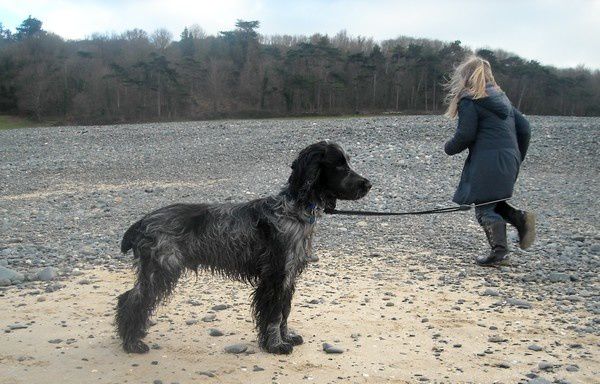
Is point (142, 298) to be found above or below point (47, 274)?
above

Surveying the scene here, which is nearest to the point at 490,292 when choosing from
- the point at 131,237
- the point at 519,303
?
A: the point at 519,303

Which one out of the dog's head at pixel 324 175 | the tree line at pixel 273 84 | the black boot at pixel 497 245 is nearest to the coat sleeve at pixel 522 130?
the black boot at pixel 497 245

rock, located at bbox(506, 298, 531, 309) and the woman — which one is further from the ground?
the woman

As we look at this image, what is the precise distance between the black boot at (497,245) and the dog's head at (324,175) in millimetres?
3431

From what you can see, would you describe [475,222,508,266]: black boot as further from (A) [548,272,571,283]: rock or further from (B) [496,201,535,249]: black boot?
(A) [548,272,571,283]: rock

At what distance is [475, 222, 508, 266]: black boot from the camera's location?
27.2ft

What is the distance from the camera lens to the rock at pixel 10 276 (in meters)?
7.61

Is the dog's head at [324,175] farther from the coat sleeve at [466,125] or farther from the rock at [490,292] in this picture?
the coat sleeve at [466,125]

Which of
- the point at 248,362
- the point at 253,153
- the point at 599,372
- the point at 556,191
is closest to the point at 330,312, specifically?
the point at 248,362

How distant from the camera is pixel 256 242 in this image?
18.4 ft

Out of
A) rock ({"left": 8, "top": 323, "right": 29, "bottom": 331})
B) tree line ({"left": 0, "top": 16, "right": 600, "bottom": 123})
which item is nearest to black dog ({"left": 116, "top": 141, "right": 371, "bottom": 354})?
rock ({"left": 8, "top": 323, "right": 29, "bottom": 331})

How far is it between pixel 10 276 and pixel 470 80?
6491 mm

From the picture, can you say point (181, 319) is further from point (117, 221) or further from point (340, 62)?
point (340, 62)

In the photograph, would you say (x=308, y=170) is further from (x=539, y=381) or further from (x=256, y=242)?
(x=539, y=381)
